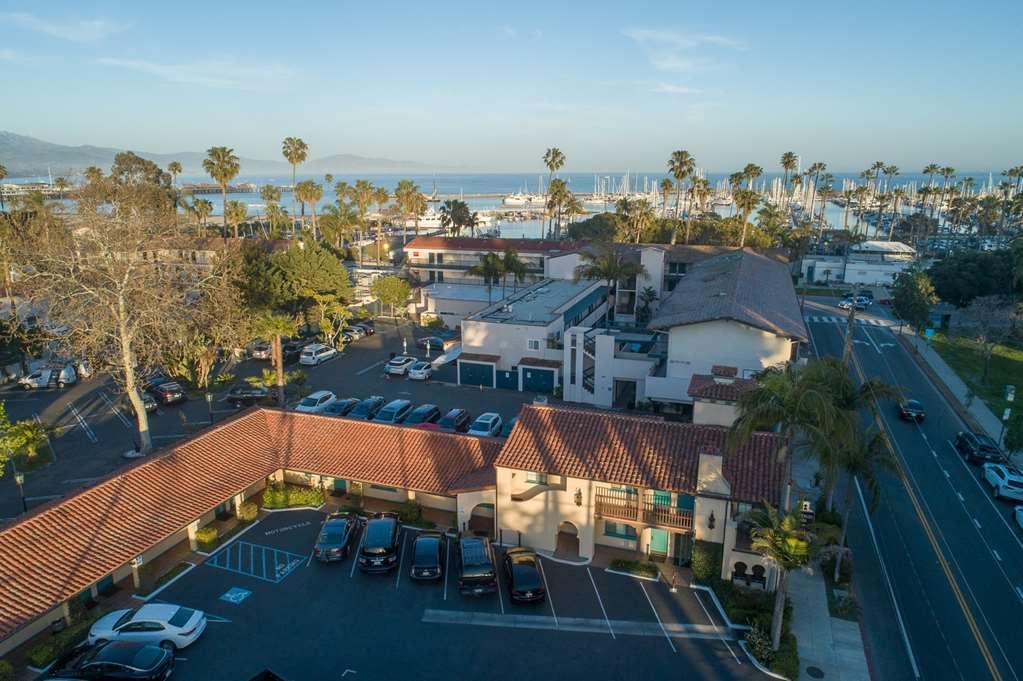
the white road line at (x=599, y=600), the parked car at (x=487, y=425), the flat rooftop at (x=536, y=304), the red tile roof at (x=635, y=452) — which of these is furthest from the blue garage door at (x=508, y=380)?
the white road line at (x=599, y=600)

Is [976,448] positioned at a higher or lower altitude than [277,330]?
lower

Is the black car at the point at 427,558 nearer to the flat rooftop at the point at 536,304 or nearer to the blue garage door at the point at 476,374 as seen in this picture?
the blue garage door at the point at 476,374

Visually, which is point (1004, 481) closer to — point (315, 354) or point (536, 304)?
point (536, 304)

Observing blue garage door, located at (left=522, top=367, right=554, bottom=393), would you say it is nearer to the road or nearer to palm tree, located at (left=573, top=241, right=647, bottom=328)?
palm tree, located at (left=573, top=241, right=647, bottom=328)

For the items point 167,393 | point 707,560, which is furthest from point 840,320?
point 167,393

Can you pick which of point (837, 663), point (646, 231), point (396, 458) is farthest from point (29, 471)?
point (646, 231)

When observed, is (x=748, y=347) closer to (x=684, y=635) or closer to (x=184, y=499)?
(x=684, y=635)

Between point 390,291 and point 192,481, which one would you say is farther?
point 390,291
